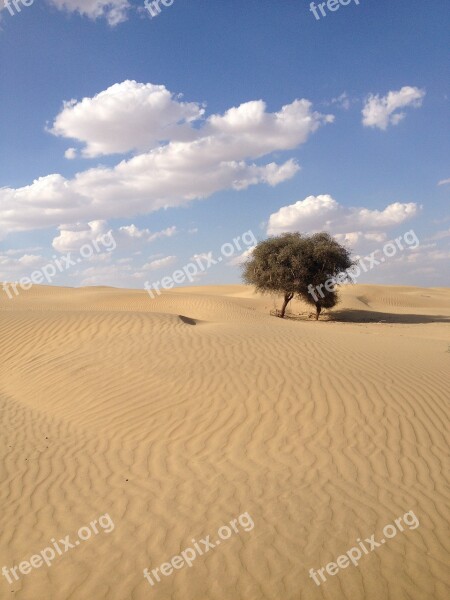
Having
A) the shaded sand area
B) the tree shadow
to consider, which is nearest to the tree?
the tree shadow

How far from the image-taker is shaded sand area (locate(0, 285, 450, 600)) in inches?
155

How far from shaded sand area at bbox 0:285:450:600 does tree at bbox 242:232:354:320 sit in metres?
13.7

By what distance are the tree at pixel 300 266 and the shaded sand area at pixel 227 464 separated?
13.7 meters

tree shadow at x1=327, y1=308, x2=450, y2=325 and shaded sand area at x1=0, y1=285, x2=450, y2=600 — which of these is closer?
shaded sand area at x1=0, y1=285, x2=450, y2=600

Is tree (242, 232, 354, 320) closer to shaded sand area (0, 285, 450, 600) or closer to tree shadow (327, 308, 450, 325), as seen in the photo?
tree shadow (327, 308, 450, 325)

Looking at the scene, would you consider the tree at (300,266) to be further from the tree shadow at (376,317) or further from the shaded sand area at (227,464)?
the shaded sand area at (227,464)

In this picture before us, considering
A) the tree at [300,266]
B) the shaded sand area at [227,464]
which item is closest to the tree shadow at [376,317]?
the tree at [300,266]

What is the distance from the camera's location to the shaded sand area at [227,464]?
3.94m

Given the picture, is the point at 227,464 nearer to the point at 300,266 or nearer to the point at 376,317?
the point at 300,266

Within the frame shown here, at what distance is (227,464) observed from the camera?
5965 mm

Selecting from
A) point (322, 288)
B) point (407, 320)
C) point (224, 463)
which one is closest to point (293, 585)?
point (224, 463)

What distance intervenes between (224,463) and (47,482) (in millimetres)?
2343

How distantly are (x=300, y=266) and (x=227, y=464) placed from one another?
2035 centimetres

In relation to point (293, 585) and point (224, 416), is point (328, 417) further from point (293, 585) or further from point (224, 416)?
point (293, 585)
